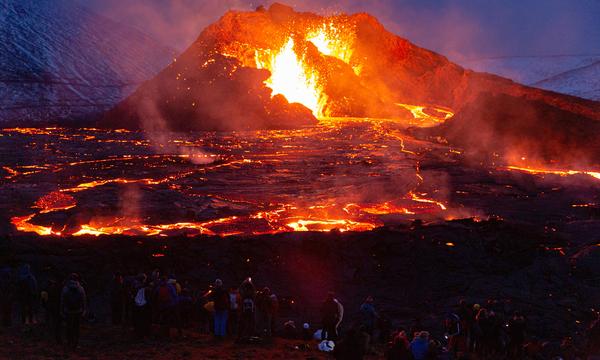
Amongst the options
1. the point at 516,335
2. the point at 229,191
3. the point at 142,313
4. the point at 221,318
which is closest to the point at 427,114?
the point at 229,191

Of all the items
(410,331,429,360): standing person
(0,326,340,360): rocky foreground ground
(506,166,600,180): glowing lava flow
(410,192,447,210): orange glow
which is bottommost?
(0,326,340,360): rocky foreground ground

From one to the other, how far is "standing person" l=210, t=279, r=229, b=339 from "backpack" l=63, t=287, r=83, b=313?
10.1 ft

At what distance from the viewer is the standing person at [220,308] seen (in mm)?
13469

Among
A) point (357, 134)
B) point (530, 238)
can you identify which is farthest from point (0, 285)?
point (357, 134)

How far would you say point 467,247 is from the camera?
73.2 feet

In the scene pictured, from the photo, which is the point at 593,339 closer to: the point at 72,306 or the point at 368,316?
the point at 368,316

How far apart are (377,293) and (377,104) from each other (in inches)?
2924

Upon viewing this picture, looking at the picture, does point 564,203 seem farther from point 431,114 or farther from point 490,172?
point 431,114

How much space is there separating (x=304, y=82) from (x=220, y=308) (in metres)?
81.6

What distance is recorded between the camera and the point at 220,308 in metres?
13.5

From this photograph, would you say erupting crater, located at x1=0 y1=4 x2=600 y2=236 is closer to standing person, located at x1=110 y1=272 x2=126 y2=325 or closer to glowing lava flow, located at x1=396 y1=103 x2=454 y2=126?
glowing lava flow, located at x1=396 y1=103 x2=454 y2=126

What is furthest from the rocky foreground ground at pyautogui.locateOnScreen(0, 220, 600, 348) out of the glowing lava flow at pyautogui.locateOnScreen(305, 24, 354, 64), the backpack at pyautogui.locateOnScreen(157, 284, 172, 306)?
Answer: the glowing lava flow at pyautogui.locateOnScreen(305, 24, 354, 64)

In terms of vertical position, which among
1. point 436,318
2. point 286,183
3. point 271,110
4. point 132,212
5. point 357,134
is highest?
point 271,110

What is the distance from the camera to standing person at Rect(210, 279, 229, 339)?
13.5 m
